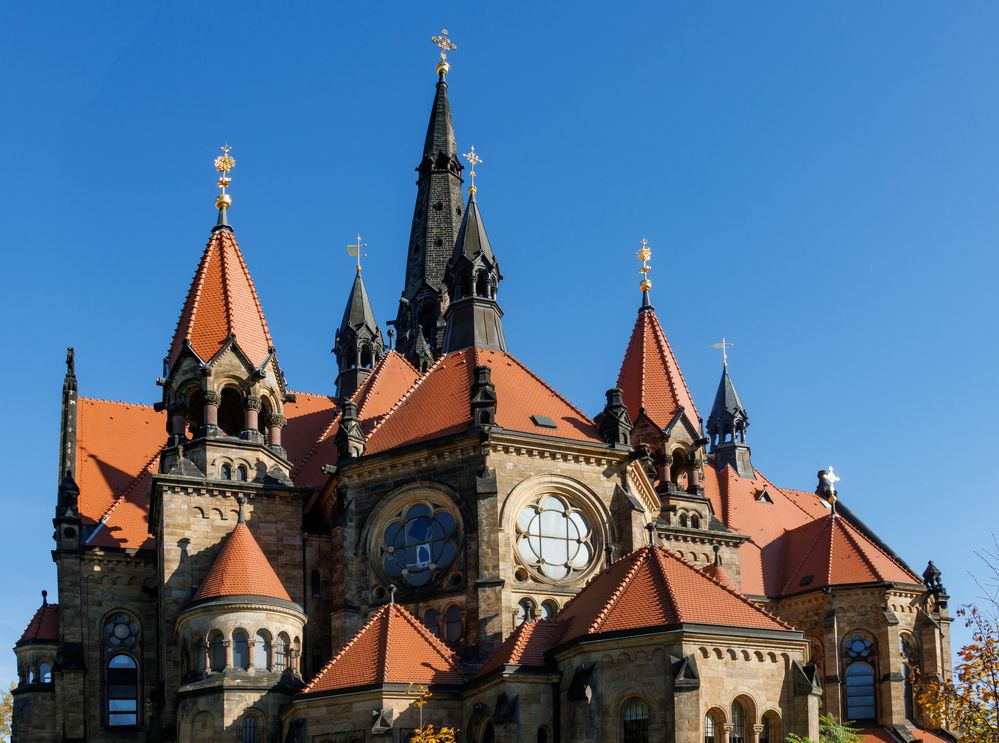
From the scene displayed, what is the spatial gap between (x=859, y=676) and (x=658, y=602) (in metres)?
20.0

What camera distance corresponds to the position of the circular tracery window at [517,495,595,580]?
42844 millimetres

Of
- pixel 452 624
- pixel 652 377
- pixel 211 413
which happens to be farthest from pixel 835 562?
pixel 211 413

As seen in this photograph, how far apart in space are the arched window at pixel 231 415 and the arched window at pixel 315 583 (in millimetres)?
6101

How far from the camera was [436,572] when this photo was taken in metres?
42.9

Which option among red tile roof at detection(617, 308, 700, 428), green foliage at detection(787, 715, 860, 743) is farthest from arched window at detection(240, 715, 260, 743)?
red tile roof at detection(617, 308, 700, 428)

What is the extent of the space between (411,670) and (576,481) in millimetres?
8429

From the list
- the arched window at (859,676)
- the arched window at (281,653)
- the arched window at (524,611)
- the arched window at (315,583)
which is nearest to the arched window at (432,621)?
the arched window at (524,611)

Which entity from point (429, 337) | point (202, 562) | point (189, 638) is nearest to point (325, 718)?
point (189, 638)

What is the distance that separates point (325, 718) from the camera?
38.0 meters

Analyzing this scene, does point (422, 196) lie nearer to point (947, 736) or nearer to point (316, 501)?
point (316, 501)

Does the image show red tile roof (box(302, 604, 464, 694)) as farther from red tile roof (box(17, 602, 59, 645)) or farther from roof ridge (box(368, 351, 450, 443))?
red tile roof (box(17, 602, 59, 645))

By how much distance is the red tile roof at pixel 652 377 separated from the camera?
56.0 metres

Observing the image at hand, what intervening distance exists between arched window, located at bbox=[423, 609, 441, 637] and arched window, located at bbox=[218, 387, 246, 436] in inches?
404

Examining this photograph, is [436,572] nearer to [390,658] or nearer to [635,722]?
[390,658]
